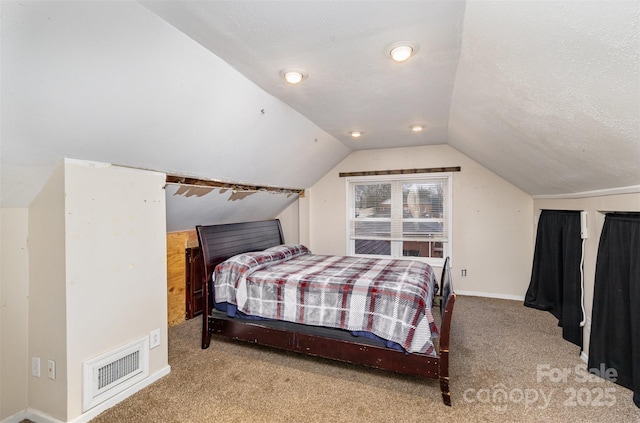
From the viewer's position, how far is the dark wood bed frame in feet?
7.00

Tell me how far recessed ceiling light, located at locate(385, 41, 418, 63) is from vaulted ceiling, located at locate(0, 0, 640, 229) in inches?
1.7

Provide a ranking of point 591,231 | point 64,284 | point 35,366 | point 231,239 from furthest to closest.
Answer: point 231,239 < point 591,231 < point 35,366 < point 64,284

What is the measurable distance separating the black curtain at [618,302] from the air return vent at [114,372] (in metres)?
3.46

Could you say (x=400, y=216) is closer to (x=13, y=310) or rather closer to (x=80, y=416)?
(x=80, y=416)

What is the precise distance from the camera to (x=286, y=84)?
7.59ft

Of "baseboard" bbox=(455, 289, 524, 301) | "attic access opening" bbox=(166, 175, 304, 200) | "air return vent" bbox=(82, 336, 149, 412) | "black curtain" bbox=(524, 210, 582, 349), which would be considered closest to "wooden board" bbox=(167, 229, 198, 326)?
"attic access opening" bbox=(166, 175, 304, 200)

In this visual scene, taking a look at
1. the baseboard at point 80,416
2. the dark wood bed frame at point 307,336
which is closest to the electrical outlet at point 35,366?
the baseboard at point 80,416

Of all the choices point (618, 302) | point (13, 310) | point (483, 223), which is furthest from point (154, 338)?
point (483, 223)

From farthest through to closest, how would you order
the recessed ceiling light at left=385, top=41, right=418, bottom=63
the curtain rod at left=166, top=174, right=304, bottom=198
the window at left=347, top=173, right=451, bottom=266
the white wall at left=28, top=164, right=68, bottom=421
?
the window at left=347, top=173, right=451, bottom=266 → the curtain rod at left=166, top=174, right=304, bottom=198 → the white wall at left=28, top=164, right=68, bottom=421 → the recessed ceiling light at left=385, top=41, right=418, bottom=63

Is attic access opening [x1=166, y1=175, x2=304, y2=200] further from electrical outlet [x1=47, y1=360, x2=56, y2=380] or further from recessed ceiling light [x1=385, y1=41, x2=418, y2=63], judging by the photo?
recessed ceiling light [x1=385, y1=41, x2=418, y2=63]

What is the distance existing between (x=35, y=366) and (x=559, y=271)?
16.4ft

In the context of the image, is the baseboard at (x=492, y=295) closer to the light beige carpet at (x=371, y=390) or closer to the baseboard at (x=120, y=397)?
the light beige carpet at (x=371, y=390)

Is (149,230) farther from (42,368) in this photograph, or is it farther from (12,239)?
(42,368)

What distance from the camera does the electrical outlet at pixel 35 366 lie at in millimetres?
2004
